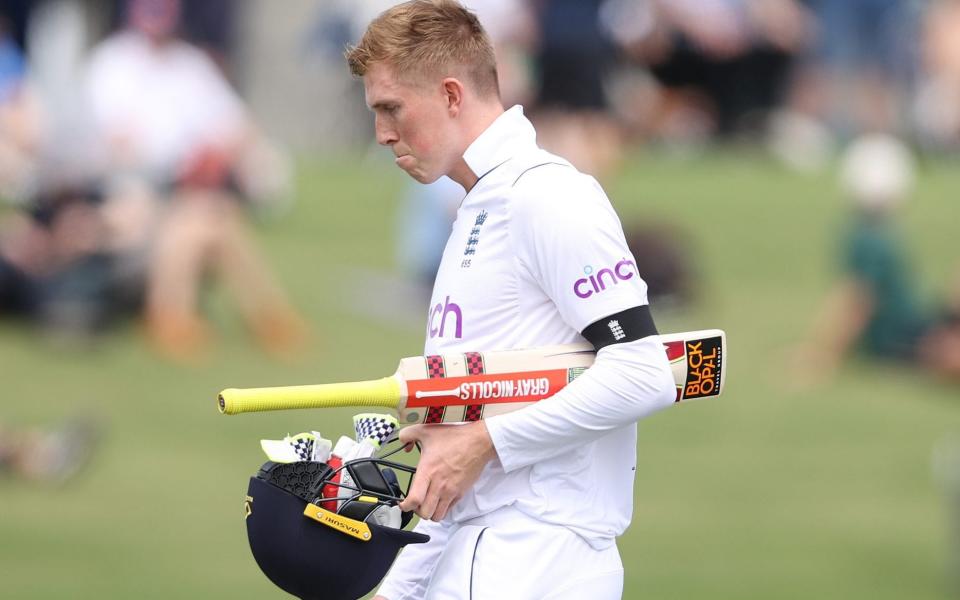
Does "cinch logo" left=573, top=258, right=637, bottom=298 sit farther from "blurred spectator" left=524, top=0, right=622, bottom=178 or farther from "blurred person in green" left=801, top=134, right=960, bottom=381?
"blurred spectator" left=524, top=0, right=622, bottom=178

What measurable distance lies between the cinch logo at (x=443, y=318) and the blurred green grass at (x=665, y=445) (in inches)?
228

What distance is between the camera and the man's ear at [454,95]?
3.80 m

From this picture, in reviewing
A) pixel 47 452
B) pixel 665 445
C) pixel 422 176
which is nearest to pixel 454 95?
pixel 422 176

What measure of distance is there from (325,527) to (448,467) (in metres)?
0.31

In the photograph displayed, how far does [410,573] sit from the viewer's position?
4.12 meters

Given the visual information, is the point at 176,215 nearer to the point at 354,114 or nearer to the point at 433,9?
the point at 354,114

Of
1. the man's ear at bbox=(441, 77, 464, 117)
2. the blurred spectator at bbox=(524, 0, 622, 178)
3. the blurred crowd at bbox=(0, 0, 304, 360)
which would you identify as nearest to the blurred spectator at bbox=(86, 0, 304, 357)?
the blurred crowd at bbox=(0, 0, 304, 360)

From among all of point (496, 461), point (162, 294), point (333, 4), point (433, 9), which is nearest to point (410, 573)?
point (496, 461)

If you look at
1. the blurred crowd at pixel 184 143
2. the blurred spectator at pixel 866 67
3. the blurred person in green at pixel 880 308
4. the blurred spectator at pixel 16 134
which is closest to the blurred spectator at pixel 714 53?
the blurred spectator at pixel 866 67

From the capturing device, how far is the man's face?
3.79 m

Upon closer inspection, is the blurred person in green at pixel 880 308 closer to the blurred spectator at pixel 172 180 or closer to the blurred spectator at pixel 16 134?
the blurred spectator at pixel 172 180

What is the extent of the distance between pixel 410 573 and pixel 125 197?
9152mm

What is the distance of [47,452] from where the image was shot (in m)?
11.0

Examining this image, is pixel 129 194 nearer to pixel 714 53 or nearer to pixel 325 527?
pixel 714 53
